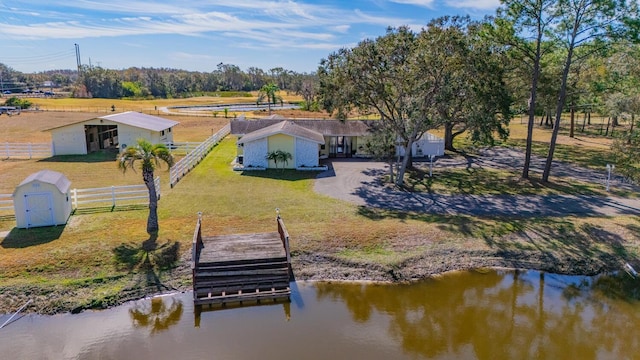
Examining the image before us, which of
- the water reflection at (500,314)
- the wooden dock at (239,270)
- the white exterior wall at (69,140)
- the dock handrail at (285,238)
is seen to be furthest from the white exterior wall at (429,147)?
the white exterior wall at (69,140)

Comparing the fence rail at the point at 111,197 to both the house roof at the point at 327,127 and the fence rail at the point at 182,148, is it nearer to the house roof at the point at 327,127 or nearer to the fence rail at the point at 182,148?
the fence rail at the point at 182,148

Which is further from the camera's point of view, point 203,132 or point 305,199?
point 203,132

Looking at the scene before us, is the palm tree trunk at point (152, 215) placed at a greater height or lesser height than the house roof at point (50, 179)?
lesser

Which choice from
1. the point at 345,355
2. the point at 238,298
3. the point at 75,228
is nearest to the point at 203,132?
the point at 75,228

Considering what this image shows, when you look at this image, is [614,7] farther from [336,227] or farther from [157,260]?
[157,260]

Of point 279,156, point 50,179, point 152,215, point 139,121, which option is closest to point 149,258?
point 152,215
